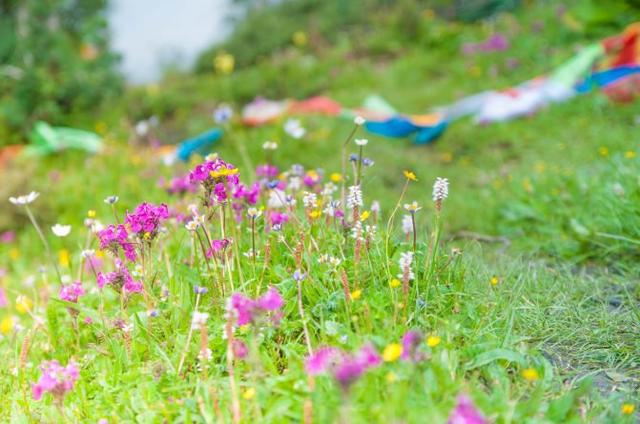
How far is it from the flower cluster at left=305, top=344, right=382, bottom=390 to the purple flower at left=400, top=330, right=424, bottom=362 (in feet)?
0.23

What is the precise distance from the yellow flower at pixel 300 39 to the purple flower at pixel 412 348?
10685 mm

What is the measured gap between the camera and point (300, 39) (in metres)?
11.8

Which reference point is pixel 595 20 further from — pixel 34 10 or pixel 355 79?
pixel 34 10

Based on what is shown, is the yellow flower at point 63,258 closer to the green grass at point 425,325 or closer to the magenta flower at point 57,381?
the green grass at point 425,325

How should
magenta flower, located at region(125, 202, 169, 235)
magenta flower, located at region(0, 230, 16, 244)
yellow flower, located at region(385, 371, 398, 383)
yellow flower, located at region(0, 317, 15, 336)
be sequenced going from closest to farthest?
yellow flower, located at region(385, 371, 398, 383), magenta flower, located at region(125, 202, 169, 235), yellow flower, located at region(0, 317, 15, 336), magenta flower, located at region(0, 230, 16, 244)

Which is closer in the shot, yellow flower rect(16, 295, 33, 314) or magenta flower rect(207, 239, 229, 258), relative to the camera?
magenta flower rect(207, 239, 229, 258)

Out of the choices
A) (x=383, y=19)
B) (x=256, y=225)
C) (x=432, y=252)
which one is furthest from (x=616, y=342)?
(x=383, y=19)

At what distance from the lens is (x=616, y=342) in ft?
6.31

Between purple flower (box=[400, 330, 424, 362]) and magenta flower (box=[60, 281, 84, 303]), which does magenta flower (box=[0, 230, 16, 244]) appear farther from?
purple flower (box=[400, 330, 424, 362])

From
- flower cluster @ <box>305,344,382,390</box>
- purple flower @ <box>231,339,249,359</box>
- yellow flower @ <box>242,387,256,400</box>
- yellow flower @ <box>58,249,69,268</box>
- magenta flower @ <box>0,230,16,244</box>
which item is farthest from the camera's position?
magenta flower @ <box>0,230,16,244</box>

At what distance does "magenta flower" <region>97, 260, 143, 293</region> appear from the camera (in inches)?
75.2

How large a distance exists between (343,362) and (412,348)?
206 millimetres

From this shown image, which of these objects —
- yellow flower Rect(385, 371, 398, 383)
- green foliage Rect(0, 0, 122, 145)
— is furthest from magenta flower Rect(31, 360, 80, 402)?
green foliage Rect(0, 0, 122, 145)

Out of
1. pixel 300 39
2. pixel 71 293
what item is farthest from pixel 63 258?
pixel 300 39
